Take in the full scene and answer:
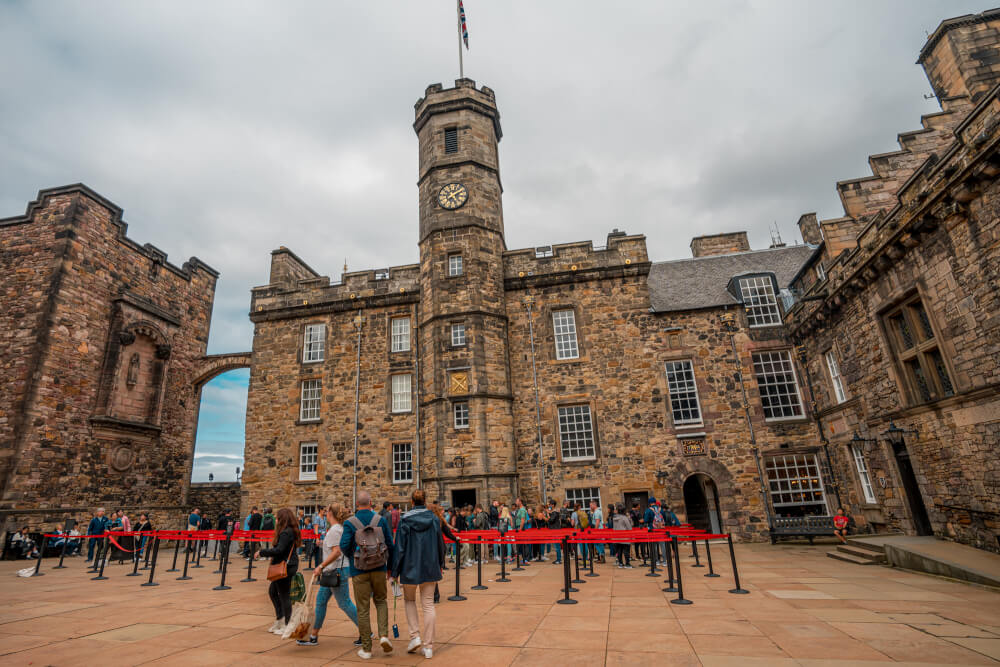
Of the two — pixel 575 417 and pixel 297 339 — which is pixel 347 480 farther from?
pixel 575 417

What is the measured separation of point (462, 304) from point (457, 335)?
119cm

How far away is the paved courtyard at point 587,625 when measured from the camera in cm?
472

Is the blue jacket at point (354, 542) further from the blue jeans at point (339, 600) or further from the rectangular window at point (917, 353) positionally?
the rectangular window at point (917, 353)

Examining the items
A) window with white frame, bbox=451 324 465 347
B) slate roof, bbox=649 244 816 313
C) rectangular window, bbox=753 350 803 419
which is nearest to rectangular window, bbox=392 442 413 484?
window with white frame, bbox=451 324 465 347

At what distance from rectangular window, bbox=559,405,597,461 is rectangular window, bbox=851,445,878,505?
8.00 metres

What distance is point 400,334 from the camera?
766 inches

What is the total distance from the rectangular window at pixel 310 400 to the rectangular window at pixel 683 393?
543 inches

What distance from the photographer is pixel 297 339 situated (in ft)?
66.2

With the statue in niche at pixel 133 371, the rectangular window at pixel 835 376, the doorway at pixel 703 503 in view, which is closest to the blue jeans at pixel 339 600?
the doorway at pixel 703 503

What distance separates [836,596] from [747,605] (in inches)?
65.1

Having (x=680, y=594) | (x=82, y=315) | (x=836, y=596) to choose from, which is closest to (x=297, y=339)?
(x=82, y=315)

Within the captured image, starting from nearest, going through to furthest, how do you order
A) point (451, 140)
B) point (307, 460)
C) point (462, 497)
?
1. point (462, 497)
2. point (307, 460)
3. point (451, 140)

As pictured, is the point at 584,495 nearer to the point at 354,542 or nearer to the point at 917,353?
the point at 917,353

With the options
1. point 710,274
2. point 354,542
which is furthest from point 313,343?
point 710,274
